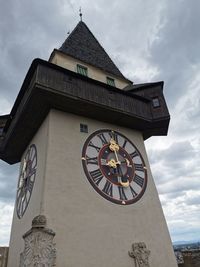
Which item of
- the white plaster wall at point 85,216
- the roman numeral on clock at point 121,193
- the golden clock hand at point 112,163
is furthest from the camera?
the golden clock hand at point 112,163

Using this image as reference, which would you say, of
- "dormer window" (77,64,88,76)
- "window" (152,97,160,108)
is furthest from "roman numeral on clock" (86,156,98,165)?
"dormer window" (77,64,88,76)

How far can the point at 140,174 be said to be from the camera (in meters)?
7.29

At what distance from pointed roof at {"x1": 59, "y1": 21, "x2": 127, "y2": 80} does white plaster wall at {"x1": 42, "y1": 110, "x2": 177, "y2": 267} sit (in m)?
3.45

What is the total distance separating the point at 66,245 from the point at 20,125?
415 centimetres

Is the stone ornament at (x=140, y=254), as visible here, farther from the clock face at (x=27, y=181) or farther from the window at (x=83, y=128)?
the window at (x=83, y=128)

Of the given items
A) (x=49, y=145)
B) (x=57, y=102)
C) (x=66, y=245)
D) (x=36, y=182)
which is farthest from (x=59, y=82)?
(x=66, y=245)

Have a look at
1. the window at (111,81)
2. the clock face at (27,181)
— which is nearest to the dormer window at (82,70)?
the window at (111,81)

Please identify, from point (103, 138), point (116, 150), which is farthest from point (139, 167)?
point (103, 138)

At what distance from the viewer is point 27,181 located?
7.25 m

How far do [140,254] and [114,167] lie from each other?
2.26 m

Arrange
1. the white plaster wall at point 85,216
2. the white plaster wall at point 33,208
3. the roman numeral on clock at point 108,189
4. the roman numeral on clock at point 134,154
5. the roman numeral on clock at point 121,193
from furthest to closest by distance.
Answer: the roman numeral on clock at point 134,154, the roman numeral on clock at point 121,193, the roman numeral on clock at point 108,189, the white plaster wall at point 33,208, the white plaster wall at point 85,216

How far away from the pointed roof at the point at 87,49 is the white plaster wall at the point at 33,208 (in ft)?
12.3

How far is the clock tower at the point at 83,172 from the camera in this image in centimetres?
517

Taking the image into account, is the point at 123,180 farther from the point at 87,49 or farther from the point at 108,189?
the point at 87,49
